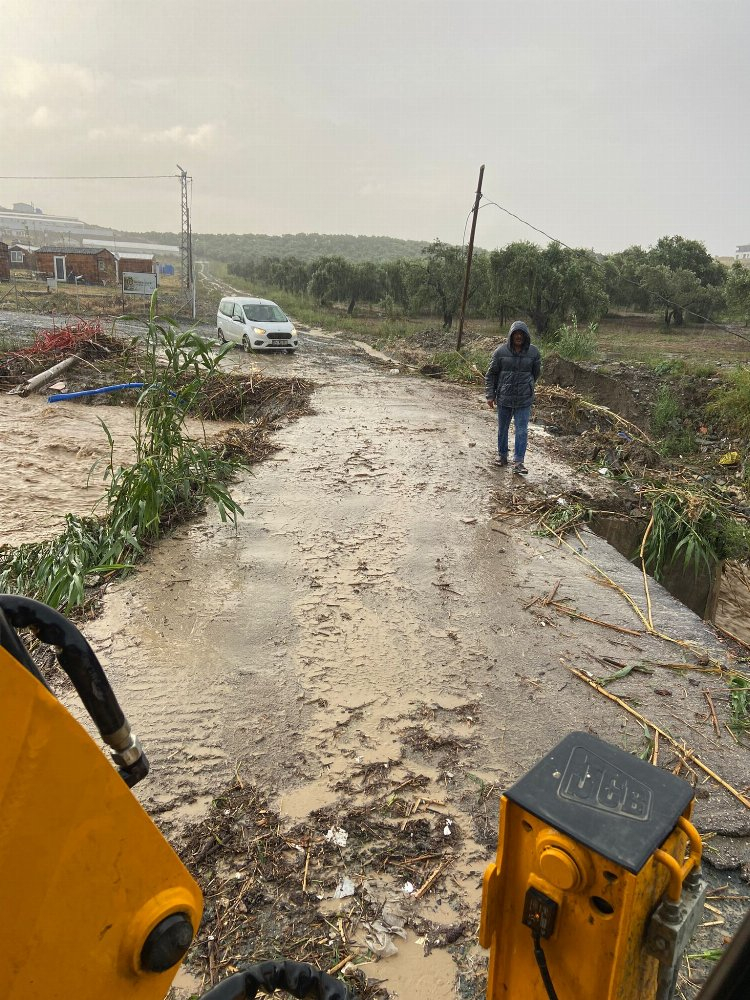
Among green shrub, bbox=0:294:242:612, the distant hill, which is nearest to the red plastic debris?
green shrub, bbox=0:294:242:612

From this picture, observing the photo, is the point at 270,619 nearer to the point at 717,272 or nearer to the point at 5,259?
the point at 717,272

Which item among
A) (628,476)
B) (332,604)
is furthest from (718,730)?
(628,476)

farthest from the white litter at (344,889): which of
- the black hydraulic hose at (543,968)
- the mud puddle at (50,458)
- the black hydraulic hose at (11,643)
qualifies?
the mud puddle at (50,458)

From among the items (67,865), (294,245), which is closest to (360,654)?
(67,865)

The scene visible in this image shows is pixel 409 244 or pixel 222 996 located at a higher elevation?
pixel 409 244

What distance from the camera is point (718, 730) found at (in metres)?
3.67

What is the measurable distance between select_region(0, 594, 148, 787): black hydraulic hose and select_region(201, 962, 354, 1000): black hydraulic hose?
27.2 inches

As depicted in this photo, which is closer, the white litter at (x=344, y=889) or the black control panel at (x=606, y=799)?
the black control panel at (x=606, y=799)

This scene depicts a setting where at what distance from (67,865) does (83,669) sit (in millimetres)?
318

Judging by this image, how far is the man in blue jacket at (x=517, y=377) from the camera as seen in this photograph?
7.47 m

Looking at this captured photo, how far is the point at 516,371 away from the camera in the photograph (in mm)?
7559

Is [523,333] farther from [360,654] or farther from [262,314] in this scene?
[262,314]

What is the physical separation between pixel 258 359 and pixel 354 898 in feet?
50.9

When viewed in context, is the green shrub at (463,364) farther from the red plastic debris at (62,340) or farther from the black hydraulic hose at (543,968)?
the black hydraulic hose at (543,968)
